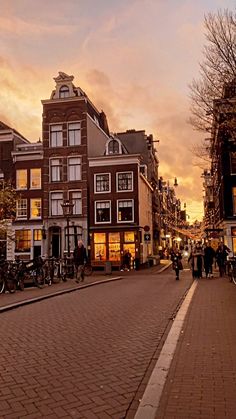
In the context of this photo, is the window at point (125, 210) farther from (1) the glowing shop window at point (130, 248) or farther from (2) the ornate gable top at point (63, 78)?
(2) the ornate gable top at point (63, 78)

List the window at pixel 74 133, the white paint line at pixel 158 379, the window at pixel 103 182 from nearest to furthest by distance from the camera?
1. the white paint line at pixel 158 379
2. the window at pixel 103 182
3. the window at pixel 74 133

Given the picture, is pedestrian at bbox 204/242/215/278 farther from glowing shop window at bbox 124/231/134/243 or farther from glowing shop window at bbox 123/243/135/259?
glowing shop window at bbox 124/231/134/243

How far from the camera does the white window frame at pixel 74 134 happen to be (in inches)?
1722

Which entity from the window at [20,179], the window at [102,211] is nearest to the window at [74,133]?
the window at [20,179]

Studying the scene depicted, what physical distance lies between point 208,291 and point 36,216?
1182 inches

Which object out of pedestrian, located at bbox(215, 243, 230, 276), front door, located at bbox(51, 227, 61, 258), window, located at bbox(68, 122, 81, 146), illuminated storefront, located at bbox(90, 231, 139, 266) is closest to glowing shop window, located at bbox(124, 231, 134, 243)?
illuminated storefront, located at bbox(90, 231, 139, 266)

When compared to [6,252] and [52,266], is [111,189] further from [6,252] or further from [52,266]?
[52,266]

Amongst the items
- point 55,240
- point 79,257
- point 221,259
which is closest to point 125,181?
point 55,240

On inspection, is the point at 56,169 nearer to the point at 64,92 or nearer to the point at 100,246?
the point at 64,92

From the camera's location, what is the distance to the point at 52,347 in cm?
727

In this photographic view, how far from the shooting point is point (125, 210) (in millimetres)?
41594

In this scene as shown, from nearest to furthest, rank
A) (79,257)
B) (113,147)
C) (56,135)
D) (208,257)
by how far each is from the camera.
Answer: (79,257) < (208,257) < (113,147) < (56,135)

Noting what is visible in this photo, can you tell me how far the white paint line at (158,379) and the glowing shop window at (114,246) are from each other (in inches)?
1273

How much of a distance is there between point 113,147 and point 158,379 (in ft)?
129
